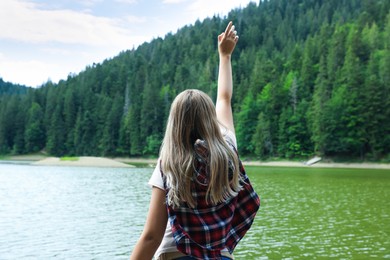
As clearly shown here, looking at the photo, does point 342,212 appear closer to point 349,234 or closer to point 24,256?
point 349,234

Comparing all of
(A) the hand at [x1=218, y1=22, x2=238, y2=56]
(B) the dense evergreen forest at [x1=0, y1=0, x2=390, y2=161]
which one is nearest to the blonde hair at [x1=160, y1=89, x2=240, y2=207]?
(A) the hand at [x1=218, y1=22, x2=238, y2=56]

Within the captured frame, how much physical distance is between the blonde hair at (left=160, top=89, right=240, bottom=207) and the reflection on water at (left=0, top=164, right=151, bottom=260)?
1160cm

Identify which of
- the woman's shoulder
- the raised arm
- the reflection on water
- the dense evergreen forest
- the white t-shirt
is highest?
the dense evergreen forest

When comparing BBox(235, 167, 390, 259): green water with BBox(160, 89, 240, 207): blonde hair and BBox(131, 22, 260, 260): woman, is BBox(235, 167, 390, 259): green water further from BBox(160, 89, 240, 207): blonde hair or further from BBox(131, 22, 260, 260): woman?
BBox(160, 89, 240, 207): blonde hair

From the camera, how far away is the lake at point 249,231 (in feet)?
45.4

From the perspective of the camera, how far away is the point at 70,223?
19.4m

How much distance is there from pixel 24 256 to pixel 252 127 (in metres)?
91.2

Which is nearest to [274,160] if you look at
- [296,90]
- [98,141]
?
[296,90]

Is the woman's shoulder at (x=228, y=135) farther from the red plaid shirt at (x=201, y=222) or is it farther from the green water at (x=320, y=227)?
the green water at (x=320, y=227)

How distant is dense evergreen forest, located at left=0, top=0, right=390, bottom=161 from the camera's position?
83062 millimetres

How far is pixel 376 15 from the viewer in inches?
5404

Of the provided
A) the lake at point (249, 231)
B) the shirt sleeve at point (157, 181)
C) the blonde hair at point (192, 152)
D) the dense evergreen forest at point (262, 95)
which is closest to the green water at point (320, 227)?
the lake at point (249, 231)

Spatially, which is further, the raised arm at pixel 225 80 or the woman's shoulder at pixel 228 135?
the raised arm at pixel 225 80

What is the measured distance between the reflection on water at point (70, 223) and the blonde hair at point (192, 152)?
11603 mm
